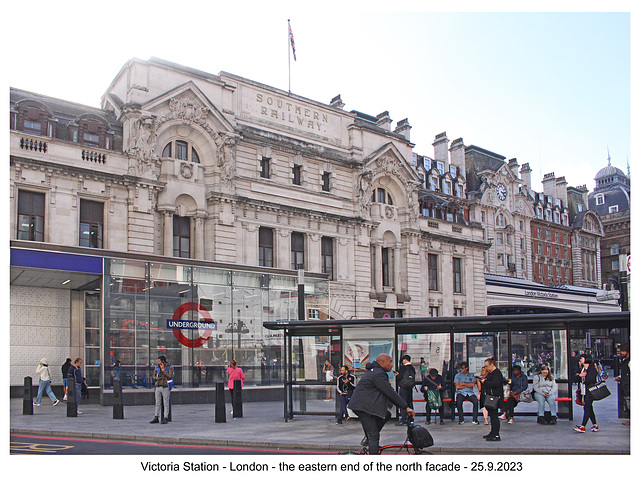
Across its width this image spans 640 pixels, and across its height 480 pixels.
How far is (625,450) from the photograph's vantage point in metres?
12.0

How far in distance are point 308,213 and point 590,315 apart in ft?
83.5

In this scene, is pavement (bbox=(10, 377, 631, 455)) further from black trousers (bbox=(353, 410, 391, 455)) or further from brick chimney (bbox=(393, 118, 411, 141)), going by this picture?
brick chimney (bbox=(393, 118, 411, 141))

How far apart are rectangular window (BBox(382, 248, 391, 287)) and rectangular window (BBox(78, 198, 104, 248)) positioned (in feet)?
66.5

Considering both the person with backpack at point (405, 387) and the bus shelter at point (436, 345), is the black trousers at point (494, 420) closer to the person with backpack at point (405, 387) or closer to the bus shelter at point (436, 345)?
the person with backpack at point (405, 387)

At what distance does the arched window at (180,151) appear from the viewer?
35000 mm

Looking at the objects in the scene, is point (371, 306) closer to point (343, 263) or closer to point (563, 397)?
point (343, 263)

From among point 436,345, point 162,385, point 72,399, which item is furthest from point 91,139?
point 436,345

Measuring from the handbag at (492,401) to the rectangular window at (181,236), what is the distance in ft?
77.9

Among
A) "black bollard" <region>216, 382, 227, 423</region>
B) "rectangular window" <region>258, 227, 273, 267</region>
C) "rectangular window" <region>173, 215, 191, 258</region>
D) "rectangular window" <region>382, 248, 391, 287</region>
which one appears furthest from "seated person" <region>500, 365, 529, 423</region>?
"rectangular window" <region>382, 248, 391, 287</region>

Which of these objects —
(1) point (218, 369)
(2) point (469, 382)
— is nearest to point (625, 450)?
(2) point (469, 382)

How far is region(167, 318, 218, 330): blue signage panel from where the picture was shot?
84.8 ft

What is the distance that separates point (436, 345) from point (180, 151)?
70.6ft

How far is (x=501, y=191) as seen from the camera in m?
73.4

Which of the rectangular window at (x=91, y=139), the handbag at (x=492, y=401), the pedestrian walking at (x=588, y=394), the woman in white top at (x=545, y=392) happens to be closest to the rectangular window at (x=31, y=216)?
the rectangular window at (x=91, y=139)
